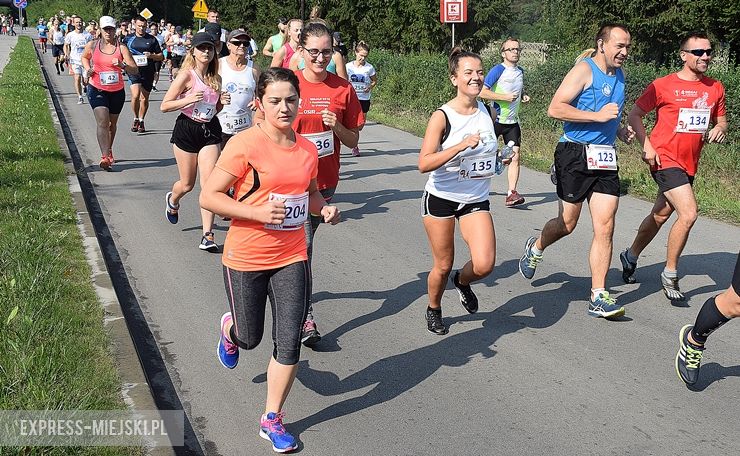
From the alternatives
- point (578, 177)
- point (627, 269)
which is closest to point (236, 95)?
point (578, 177)

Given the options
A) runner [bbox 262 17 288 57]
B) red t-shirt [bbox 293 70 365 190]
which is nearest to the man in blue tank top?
Result: red t-shirt [bbox 293 70 365 190]

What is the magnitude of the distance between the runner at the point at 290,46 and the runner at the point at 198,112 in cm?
63

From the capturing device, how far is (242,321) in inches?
179

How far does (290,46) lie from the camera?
977 centimetres

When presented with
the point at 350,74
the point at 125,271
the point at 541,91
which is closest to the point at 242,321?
the point at 125,271

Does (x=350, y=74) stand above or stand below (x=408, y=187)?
above

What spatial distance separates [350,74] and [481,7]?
28.6 meters

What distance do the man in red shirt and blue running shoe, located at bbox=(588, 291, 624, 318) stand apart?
77 centimetres

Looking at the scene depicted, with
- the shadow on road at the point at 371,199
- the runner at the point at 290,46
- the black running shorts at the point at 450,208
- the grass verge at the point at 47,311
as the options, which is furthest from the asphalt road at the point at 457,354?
the runner at the point at 290,46

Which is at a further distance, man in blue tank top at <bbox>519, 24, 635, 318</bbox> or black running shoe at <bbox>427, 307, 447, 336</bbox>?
man in blue tank top at <bbox>519, 24, 635, 318</bbox>

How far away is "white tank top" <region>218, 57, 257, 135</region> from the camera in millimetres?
8672

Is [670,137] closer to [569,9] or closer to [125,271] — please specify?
[125,271]

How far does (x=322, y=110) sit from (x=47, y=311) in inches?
86.8

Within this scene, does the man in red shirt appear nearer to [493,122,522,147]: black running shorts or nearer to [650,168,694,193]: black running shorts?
[650,168,694,193]: black running shorts
